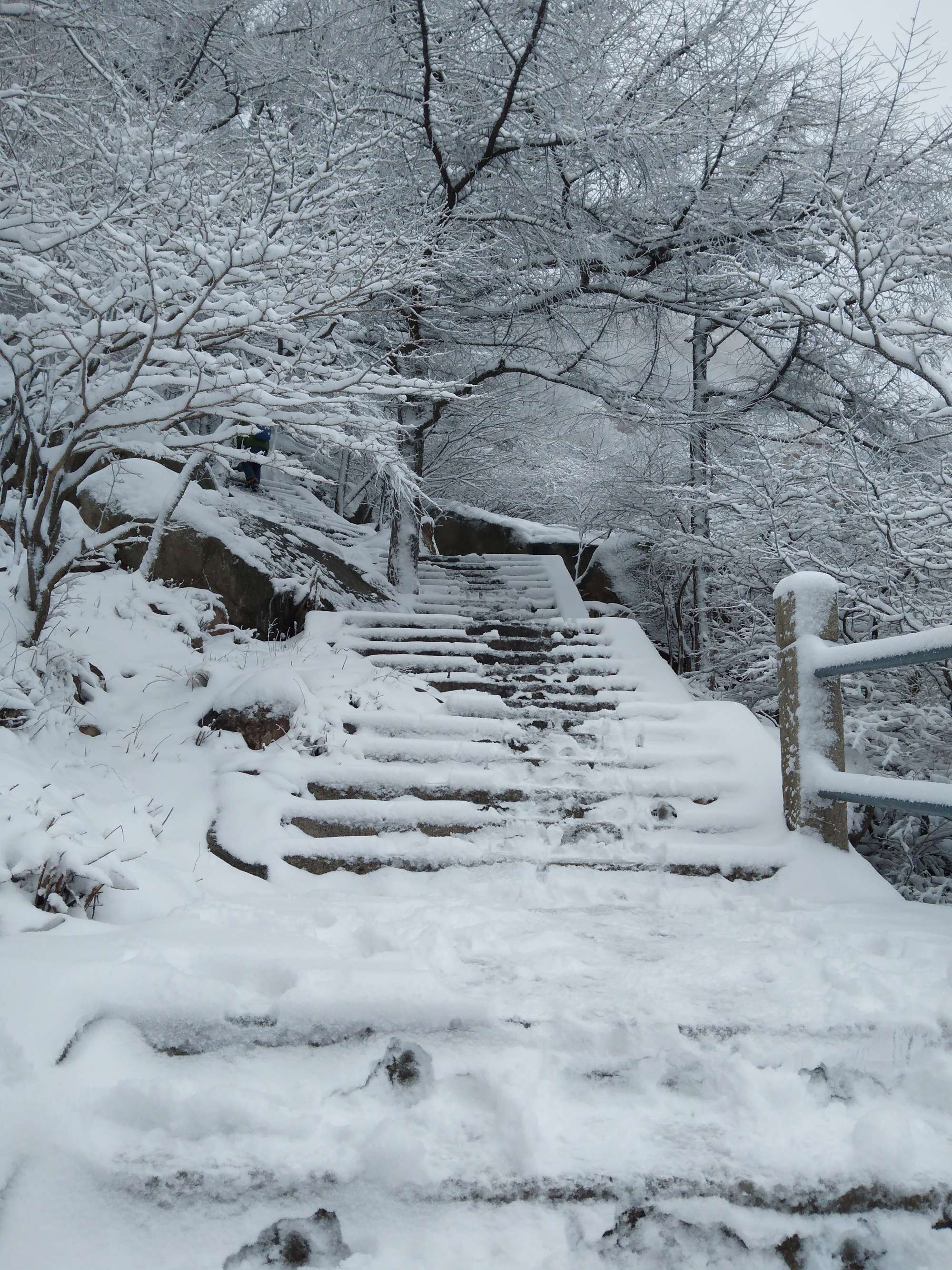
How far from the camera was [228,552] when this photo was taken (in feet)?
20.0

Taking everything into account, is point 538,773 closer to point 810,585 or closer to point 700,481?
point 810,585

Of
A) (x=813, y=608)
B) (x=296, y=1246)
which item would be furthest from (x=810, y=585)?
(x=296, y=1246)

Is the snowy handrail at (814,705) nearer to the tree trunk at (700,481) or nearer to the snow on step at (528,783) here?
the snow on step at (528,783)

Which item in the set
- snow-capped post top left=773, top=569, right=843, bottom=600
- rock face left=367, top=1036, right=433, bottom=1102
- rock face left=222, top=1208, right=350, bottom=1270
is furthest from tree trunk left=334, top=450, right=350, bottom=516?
rock face left=222, top=1208, right=350, bottom=1270

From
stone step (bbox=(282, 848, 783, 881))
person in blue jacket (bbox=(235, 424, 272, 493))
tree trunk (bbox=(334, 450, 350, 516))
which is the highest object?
tree trunk (bbox=(334, 450, 350, 516))

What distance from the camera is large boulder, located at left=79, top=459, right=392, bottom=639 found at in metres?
5.76

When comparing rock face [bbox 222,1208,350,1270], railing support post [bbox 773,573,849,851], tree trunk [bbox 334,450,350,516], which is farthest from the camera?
tree trunk [bbox 334,450,350,516]

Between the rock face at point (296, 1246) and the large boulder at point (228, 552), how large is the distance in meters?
4.76

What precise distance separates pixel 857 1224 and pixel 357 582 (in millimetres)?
6812

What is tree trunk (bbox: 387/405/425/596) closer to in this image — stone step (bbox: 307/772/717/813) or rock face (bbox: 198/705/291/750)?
rock face (bbox: 198/705/291/750)

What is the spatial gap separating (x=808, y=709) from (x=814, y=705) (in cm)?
3

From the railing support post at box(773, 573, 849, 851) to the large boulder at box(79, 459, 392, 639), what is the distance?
405 centimetres

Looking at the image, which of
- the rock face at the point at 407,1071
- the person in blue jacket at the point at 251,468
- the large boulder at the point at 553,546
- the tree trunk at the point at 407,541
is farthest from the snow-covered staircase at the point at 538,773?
the large boulder at the point at 553,546

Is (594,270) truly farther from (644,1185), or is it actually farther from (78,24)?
(644,1185)
